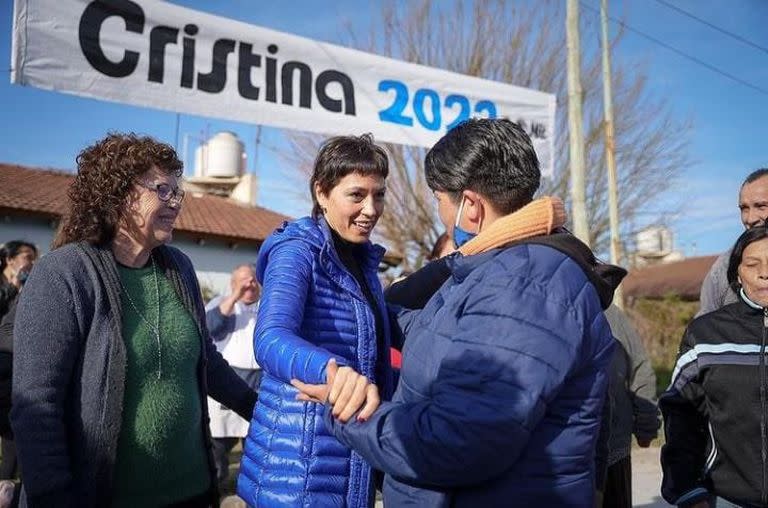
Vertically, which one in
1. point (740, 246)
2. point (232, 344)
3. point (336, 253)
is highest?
point (740, 246)

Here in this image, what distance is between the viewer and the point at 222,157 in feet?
99.5

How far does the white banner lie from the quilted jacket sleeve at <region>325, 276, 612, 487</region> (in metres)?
3.77

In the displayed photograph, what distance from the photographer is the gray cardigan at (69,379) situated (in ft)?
5.70

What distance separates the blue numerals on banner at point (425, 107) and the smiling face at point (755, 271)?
3.36 metres

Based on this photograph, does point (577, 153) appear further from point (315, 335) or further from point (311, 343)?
point (311, 343)

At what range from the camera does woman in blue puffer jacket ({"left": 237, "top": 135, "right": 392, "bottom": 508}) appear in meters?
1.80

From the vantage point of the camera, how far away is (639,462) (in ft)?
22.4

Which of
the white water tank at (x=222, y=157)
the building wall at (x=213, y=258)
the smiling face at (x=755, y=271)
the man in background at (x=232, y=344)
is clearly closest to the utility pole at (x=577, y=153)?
the man in background at (x=232, y=344)

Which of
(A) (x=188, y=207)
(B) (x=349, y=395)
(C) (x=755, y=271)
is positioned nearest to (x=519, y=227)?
(B) (x=349, y=395)

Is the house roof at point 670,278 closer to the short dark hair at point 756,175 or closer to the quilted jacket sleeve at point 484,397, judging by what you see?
the short dark hair at point 756,175

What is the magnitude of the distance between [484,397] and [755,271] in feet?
5.69

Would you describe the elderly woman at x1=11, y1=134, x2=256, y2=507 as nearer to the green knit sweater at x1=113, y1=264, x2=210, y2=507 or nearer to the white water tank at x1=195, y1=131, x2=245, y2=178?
the green knit sweater at x1=113, y1=264, x2=210, y2=507

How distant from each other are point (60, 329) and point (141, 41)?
10.7ft

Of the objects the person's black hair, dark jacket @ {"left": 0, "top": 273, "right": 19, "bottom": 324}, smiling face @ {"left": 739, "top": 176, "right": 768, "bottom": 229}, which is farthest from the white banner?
smiling face @ {"left": 739, "top": 176, "right": 768, "bottom": 229}
